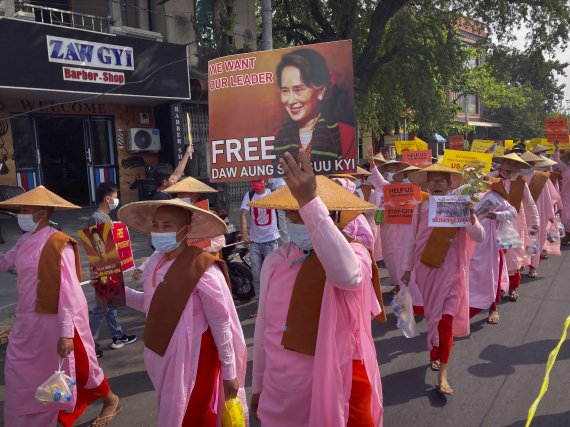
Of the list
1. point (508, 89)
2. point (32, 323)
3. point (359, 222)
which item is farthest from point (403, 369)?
point (508, 89)

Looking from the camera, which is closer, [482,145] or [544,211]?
[544,211]

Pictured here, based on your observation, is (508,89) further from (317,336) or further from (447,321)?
(317,336)

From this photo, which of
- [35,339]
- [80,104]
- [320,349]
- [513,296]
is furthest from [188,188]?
[80,104]

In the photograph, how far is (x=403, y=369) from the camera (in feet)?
15.4

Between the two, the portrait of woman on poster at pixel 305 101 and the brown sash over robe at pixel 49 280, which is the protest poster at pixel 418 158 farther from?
the brown sash over robe at pixel 49 280

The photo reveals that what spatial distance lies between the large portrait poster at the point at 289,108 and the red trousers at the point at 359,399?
1.06m

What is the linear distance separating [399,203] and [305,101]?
11.2 feet

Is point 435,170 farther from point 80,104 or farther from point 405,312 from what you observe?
point 80,104

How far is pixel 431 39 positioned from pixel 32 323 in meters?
15.1

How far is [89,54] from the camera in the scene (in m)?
11.2

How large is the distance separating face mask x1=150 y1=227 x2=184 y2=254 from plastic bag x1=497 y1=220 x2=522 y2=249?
4.18m

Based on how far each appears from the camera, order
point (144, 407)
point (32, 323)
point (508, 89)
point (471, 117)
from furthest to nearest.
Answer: point (471, 117) → point (508, 89) → point (144, 407) → point (32, 323)

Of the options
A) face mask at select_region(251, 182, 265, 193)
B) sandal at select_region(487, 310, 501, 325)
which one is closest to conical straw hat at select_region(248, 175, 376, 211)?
face mask at select_region(251, 182, 265, 193)

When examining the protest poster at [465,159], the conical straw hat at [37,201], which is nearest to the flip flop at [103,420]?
the conical straw hat at [37,201]
